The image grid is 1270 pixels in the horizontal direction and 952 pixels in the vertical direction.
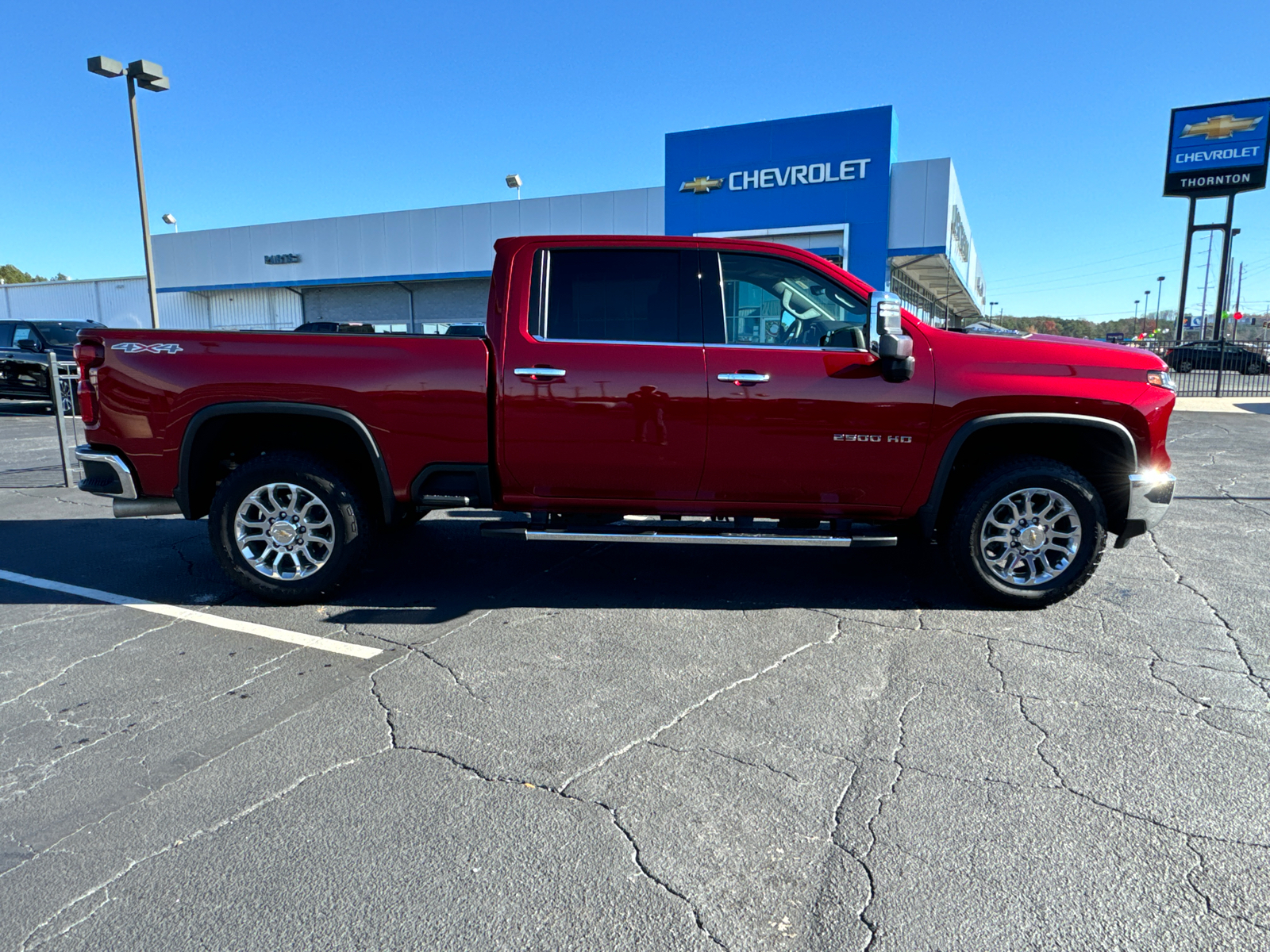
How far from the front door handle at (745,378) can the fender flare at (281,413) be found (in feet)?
6.62

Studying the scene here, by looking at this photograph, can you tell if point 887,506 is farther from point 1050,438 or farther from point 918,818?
point 918,818

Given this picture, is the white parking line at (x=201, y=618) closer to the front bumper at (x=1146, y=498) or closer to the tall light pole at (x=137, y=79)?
the front bumper at (x=1146, y=498)

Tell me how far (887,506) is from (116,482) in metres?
4.51

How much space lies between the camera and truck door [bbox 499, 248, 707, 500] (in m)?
4.51

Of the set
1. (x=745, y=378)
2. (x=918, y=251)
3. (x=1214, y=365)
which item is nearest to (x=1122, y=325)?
(x=1214, y=365)

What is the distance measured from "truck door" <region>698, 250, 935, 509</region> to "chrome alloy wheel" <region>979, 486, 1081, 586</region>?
59 cm

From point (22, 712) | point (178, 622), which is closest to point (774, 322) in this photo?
point (178, 622)

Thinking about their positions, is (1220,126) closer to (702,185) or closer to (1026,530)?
(702,185)

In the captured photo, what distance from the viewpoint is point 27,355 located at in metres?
16.5

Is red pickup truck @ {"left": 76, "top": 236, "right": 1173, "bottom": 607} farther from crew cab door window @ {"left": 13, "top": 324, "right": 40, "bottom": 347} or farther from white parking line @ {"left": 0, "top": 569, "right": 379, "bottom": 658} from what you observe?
crew cab door window @ {"left": 13, "top": 324, "right": 40, "bottom": 347}

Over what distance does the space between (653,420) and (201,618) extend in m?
2.84

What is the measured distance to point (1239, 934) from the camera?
2150mm

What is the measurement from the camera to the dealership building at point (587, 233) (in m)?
20.2

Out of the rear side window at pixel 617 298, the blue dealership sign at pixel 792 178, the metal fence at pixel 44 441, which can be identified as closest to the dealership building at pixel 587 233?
the blue dealership sign at pixel 792 178
